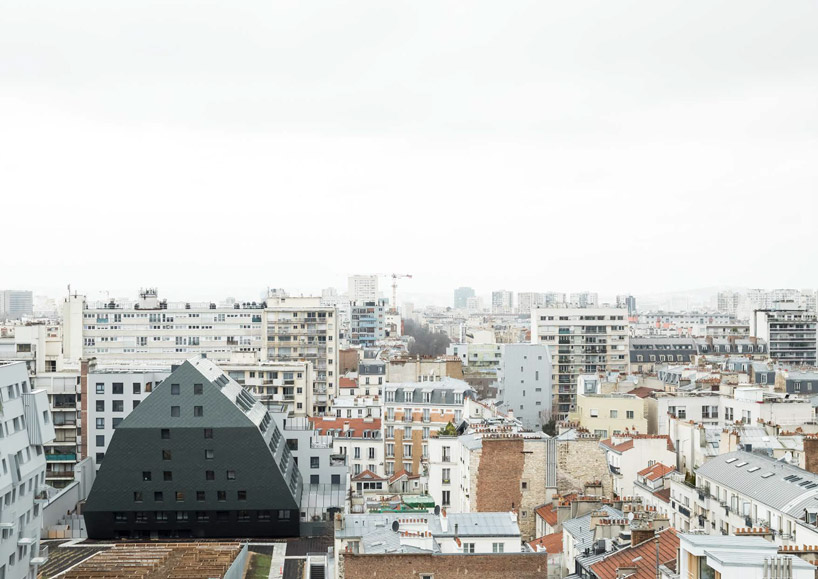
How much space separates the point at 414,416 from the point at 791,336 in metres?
79.8

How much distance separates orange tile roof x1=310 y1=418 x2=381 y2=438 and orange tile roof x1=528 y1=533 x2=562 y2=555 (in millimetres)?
33285

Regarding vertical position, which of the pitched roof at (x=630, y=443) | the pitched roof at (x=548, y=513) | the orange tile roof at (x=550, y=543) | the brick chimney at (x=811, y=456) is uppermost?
the brick chimney at (x=811, y=456)

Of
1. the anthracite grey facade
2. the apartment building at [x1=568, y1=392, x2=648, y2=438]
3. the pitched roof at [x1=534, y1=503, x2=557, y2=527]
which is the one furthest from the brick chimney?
the anthracite grey facade

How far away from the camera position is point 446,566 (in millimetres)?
32562

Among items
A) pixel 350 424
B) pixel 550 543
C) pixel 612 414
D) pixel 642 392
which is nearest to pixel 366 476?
pixel 350 424

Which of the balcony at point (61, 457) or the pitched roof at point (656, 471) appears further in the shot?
the balcony at point (61, 457)

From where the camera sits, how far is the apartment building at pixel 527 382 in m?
96.7

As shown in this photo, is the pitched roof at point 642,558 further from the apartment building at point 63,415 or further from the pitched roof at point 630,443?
the apartment building at point 63,415

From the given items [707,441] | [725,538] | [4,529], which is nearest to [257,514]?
[4,529]

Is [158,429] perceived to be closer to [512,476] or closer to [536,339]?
[512,476]

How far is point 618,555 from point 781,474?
35.3ft

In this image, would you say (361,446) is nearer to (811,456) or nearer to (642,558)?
(811,456)

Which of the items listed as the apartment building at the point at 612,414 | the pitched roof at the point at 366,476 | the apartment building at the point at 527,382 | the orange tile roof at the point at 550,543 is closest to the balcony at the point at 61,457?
the pitched roof at the point at 366,476

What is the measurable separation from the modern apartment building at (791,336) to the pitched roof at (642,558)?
346 feet
